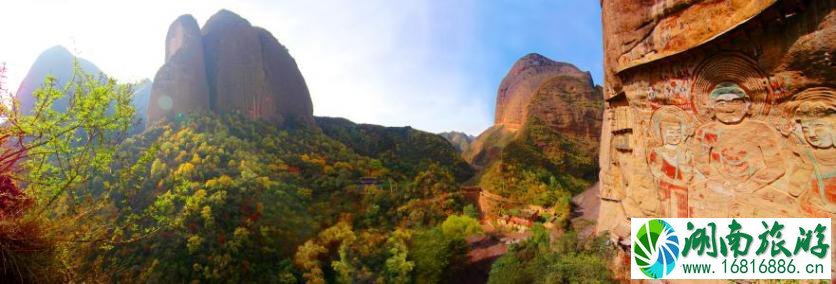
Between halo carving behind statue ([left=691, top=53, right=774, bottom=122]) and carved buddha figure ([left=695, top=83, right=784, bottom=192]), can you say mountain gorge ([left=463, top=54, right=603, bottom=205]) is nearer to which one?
carved buddha figure ([left=695, top=83, right=784, bottom=192])

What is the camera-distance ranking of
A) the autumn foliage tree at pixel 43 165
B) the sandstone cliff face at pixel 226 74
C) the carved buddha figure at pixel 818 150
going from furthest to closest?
the sandstone cliff face at pixel 226 74, the carved buddha figure at pixel 818 150, the autumn foliage tree at pixel 43 165

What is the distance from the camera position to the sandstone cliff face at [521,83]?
43438 millimetres

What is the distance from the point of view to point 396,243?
1416 cm

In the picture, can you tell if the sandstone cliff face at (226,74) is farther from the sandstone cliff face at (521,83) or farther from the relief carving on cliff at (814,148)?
the relief carving on cliff at (814,148)

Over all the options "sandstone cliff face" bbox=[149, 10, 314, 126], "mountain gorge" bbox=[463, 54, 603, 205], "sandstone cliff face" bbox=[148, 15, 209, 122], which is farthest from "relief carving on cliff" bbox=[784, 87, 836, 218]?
"sandstone cliff face" bbox=[149, 10, 314, 126]

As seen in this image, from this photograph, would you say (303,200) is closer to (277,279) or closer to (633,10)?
(277,279)

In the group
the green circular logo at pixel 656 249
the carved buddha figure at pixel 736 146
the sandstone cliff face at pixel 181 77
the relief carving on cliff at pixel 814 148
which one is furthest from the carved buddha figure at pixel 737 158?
the sandstone cliff face at pixel 181 77

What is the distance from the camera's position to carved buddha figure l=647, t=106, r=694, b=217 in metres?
4.88

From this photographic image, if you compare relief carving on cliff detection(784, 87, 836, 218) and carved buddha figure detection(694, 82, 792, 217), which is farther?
carved buddha figure detection(694, 82, 792, 217)

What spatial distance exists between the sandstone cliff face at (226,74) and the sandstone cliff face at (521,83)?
2497 centimetres

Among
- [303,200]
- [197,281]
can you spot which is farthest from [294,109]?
[197,281]

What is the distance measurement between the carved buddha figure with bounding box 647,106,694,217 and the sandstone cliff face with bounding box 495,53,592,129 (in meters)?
37.4

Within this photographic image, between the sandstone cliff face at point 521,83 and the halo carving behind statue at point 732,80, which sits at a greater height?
the sandstone cliff face at point 521,83

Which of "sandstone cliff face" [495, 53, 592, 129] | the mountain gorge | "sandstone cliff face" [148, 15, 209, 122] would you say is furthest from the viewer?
"sandstone cliff face" [495, 53, 592, 129]
